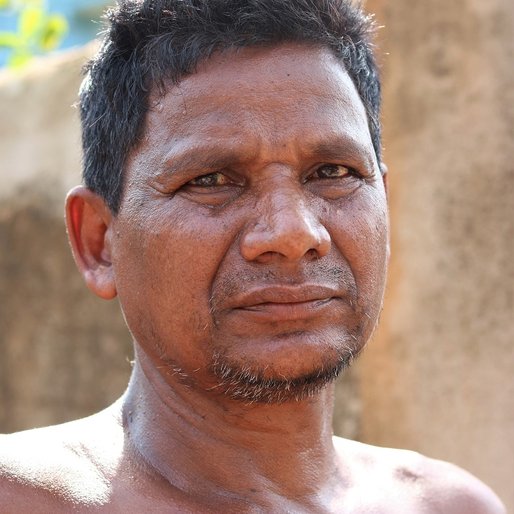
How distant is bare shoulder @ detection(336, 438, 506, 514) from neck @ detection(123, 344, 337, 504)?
313 millimetres

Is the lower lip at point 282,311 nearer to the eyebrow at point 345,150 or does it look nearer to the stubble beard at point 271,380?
the stubble beard at point 271,380

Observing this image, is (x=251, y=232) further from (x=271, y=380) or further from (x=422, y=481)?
(x=422, y=481)

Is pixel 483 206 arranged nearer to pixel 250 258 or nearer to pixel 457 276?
pixel 457 276

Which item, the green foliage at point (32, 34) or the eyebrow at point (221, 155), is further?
the green foliage at point (32, 34)

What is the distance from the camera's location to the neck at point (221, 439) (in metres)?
2.31

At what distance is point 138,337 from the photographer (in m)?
2.36

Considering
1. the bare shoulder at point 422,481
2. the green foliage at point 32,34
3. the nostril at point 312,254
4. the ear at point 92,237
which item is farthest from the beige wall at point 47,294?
the nostril at point 312,254

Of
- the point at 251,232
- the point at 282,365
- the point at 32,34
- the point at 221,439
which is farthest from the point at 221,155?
the point at 32,34

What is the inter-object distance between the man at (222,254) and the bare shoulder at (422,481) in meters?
0.18

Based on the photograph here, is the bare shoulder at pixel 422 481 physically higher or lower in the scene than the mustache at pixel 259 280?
lower

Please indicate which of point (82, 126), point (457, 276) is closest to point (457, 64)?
point (457, 276)

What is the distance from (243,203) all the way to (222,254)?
121 millimetres

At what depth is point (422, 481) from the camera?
276 cm

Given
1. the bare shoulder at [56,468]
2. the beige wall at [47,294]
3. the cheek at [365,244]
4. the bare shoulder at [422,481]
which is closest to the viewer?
the bare shoulder at [56,468]
